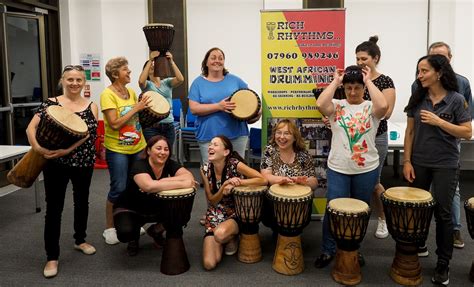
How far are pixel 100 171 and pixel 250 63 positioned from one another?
2.73m

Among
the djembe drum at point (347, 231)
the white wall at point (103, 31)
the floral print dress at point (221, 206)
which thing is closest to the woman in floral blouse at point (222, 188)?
the floral print dress at point (221, 206)

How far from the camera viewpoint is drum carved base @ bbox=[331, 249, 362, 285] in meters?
2.79

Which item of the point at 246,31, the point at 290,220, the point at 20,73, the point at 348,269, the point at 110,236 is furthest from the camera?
the point at 246,31

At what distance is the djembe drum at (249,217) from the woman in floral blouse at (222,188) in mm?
85

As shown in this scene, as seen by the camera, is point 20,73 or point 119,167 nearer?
point 119,167

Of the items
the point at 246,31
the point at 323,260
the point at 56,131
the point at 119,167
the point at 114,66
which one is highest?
the point at 246,31

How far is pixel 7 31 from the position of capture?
5438mm

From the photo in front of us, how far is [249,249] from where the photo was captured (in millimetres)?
3145

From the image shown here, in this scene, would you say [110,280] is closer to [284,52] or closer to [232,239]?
[232,239]

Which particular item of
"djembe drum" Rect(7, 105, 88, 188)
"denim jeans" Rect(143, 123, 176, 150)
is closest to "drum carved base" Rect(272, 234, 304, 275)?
"denim jeans" Rect(143, 123, 176, 150)

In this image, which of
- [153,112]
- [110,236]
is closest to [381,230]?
[153,112]

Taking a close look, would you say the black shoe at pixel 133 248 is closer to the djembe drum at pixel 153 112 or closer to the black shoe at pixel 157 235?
the black shoe at pixel 157 235

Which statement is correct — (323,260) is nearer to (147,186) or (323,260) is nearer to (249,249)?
(249,249)

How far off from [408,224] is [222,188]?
124 cm
